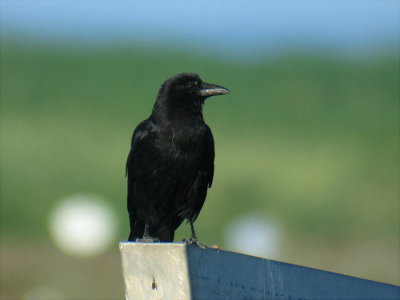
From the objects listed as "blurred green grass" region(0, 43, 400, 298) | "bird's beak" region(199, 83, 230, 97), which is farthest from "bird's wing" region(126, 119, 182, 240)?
"blurred green grass" region(0, 43, 400, 298)

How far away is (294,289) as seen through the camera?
3531 mm

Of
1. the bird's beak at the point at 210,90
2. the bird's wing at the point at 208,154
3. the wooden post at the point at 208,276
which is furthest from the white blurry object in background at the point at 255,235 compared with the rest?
the wooden post at the point at 208,276

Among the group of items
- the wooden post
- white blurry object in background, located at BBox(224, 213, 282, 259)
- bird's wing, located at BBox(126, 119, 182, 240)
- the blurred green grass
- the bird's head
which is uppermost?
the blurred green grass

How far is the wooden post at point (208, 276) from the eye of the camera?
10.6 ft

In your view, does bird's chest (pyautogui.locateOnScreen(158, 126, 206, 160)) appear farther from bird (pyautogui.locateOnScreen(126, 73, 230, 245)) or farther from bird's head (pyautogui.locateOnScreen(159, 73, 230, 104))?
bird's head (pyautogui.locateOnScreen(159, 73, 230, 104))

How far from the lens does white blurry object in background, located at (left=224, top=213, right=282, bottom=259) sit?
13875 millimetres

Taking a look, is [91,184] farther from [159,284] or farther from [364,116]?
[159,284]

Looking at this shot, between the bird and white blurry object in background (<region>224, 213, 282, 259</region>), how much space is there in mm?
7250

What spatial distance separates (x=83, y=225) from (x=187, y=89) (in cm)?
880

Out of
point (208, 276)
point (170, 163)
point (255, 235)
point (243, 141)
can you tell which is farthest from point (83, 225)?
point (208, 276)

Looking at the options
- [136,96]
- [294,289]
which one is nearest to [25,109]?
[136,96]

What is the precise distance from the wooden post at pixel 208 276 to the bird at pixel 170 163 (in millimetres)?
2416

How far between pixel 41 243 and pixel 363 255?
4459mm

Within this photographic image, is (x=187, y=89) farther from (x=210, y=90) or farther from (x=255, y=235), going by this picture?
(x=255, y=235)
